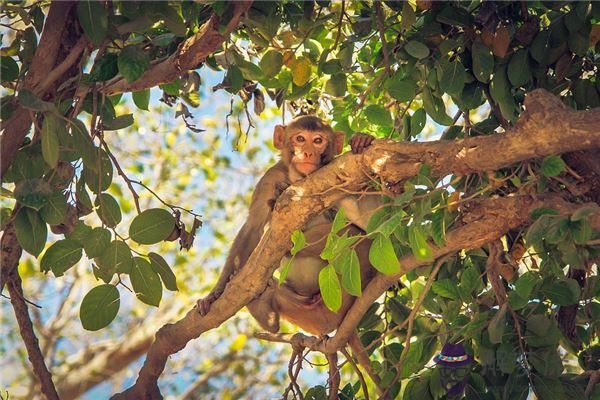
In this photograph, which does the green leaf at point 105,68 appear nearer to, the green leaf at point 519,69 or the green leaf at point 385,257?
the green leaf at point 385,257

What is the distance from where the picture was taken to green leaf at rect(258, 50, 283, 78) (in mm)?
4098

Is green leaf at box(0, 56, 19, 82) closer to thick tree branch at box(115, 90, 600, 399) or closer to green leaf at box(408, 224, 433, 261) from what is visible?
thick tree branch at box(115, 90, 600, 399)

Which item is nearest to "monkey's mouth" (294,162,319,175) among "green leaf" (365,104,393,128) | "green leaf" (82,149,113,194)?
"green leaf" (365,104,393,128)

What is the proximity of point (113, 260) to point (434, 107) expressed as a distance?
5.59ft

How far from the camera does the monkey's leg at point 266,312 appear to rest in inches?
202

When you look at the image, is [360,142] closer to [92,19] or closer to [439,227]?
[439,227]

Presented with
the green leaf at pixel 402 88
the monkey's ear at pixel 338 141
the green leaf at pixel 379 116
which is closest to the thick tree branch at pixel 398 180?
the green leaf at pixel 402 88

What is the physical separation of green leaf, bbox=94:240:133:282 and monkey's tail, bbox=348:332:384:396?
4.79 feet

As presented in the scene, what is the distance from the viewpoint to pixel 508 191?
3988 mm

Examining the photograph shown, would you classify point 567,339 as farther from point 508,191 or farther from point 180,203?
point 180,203

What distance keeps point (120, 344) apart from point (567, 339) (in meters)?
7.00

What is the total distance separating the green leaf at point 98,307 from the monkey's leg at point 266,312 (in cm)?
187

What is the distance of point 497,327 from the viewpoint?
358 cm

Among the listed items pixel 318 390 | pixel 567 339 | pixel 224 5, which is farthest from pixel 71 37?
pixel 567 339
